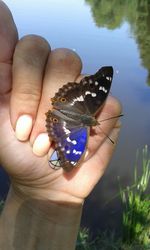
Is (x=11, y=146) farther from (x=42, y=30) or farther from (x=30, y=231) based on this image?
(x=42, y=30)

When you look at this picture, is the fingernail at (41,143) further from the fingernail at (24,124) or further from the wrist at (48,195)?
the wrist at (48,195)

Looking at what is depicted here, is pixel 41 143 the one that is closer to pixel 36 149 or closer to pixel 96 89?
pixel 36 149

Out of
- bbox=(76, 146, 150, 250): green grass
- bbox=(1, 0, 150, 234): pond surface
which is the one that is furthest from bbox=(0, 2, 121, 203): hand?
bbox=(1, 0, 150, 234): pond surface

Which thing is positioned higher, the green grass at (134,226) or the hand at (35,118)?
the hand at (35,118)

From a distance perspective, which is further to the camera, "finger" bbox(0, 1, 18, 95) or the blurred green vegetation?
the blurred green vegetation

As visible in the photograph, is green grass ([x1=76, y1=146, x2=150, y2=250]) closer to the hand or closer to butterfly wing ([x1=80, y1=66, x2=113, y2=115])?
the hand

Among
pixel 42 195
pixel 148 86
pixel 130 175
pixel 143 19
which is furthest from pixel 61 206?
pixel 143 19

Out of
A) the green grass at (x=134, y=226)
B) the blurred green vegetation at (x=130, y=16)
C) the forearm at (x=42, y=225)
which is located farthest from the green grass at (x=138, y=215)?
the blurred green vegetation at (x=130, y=16)
